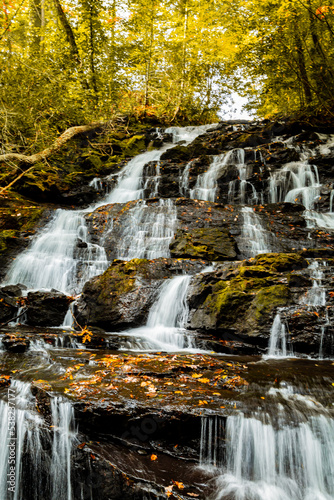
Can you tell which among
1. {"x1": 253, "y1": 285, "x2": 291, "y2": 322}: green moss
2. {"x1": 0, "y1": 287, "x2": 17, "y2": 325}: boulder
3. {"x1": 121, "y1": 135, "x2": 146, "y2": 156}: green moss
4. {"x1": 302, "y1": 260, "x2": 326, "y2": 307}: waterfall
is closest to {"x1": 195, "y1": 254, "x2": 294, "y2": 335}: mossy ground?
{"x1": 253, "y1": 285, "x2": 291, "y2": 322}: green moss

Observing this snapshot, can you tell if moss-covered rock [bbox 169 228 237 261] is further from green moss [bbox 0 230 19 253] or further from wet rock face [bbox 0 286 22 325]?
green moss [bbox 0 230 19 253]

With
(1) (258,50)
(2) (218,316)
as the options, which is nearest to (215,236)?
Result: (2) (218,316)

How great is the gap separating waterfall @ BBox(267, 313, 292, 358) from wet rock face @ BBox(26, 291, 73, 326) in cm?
433

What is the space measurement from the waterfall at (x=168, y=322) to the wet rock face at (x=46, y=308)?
5.49 feet

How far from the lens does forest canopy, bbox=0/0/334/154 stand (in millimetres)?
10195

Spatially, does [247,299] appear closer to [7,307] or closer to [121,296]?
[121,296]

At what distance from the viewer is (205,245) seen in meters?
8.56

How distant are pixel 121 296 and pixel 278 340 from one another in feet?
10.5

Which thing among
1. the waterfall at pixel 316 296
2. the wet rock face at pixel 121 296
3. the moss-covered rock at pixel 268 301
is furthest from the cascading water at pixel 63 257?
the waterfall at pixel 316 296

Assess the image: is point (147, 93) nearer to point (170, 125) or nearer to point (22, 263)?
point (170, 125)

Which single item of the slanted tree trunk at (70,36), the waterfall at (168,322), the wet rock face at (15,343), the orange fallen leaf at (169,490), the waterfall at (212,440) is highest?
the slanted tree trunk at (70,36)

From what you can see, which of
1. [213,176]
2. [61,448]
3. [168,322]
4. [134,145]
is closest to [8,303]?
[168,322]

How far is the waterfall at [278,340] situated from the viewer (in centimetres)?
512

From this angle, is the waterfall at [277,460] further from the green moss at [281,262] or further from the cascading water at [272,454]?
the green moss at [281,262]
